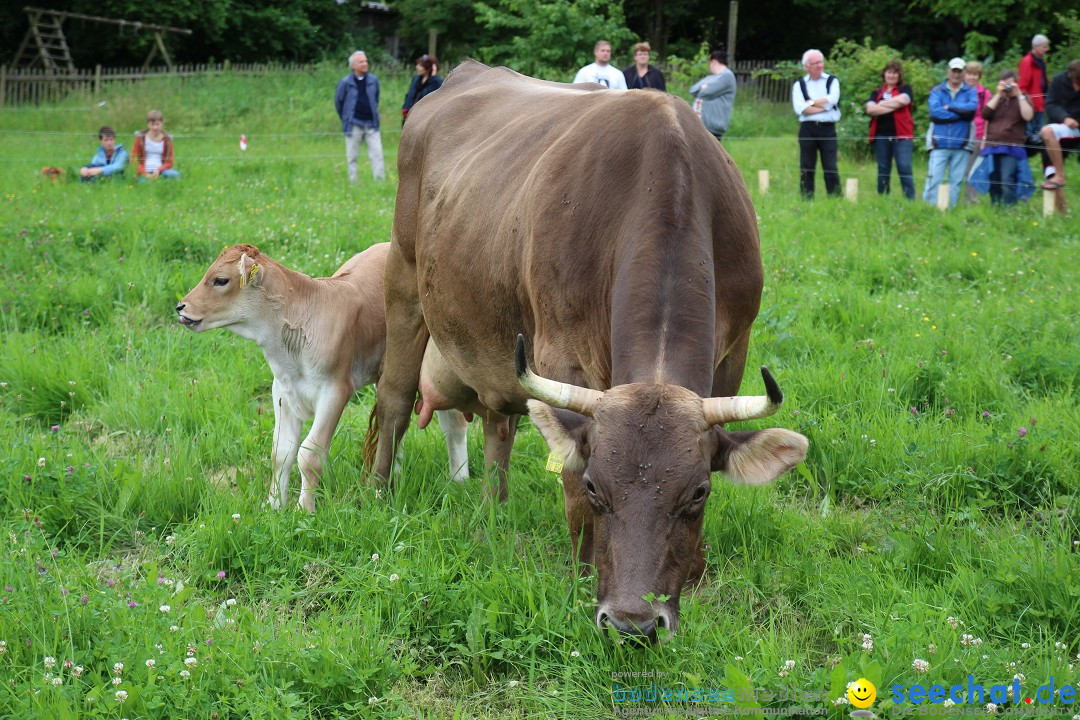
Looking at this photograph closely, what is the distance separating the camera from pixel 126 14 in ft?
109

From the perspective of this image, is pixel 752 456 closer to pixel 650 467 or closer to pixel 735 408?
pixel 735 408

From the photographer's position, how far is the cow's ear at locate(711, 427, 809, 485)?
3490mm

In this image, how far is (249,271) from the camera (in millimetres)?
5871

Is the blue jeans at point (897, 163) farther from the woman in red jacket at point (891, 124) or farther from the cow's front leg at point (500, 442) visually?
the cow's front leg at point (500, 442)

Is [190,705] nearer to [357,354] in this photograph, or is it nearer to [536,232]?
[536,232]

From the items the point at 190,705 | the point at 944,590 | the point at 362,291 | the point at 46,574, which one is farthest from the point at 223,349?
the point at 944,590

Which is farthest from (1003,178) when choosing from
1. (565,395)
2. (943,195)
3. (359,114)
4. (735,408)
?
(565,395)

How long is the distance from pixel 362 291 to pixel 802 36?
106 feet

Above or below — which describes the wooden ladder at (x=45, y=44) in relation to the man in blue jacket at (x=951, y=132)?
above

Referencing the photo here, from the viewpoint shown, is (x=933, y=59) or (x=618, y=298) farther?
(x=933, y=59)

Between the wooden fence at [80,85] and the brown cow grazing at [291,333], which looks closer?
the brown cow grazing at [291,333]

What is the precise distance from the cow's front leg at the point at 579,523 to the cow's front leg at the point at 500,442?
160 cm

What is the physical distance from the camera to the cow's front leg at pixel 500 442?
559cm

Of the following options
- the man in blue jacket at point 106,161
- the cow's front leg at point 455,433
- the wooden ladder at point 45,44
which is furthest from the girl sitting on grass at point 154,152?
the wooden ladder at point 45,44
